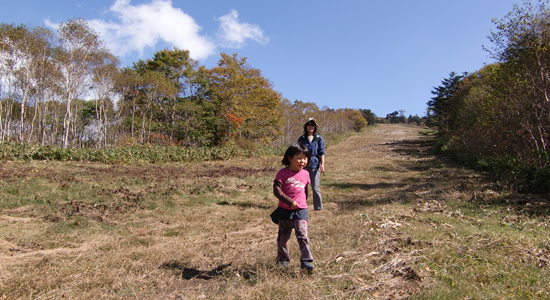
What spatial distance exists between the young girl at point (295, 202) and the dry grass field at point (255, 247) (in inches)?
7.7

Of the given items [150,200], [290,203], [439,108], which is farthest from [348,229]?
[439,108]

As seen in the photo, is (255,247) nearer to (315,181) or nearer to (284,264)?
(284,264)

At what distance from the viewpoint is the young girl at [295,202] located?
2.98 meters

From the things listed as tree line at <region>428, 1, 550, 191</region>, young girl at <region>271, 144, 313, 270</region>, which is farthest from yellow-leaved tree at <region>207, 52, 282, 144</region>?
young girl at <region>271, 144, 313, 270</region>

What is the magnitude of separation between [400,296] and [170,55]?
3533cm

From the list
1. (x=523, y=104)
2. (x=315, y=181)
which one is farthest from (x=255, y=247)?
(x=523, y=104)

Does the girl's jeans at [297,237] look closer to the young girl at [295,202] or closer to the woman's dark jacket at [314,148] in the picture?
the young girl at [295,202]

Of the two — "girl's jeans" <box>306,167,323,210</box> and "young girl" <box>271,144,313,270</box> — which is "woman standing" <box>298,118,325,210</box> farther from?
"young girl" <box>271,144,313,270</box>

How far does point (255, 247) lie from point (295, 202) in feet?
5.14

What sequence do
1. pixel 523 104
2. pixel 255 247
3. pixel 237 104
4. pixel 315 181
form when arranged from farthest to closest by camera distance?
pixel 237 104
pixel 523 104
pixel 315 181
pixel 255 247

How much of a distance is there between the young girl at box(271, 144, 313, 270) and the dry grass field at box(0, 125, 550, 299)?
0.20 meters

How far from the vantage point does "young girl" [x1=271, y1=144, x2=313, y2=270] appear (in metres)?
2.98

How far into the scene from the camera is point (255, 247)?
416cm

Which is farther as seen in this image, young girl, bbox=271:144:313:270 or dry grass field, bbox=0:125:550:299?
young girl, bbox=271:144:313:270
